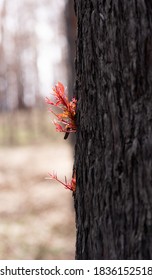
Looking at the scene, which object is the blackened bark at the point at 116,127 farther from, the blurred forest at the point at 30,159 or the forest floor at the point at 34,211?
the forest floor at the point at 34,211

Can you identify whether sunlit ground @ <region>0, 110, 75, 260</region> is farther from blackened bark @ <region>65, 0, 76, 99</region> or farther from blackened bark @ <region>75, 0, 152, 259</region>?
blackened bark @ <region>75, 0, 152, 259</region>

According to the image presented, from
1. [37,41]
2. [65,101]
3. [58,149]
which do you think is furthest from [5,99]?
[65,101]

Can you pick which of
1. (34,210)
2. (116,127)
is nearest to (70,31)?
(34,210)

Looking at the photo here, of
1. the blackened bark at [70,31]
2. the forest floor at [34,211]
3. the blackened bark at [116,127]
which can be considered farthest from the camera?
the blackened bark at [70,31]

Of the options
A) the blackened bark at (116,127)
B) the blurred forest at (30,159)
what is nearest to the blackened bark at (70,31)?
the blurred forest at (30,159)

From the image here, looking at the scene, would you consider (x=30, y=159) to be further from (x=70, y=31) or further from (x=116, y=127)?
(x=116, y=127)

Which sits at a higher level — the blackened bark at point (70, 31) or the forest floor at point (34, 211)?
the blackened bark at point (70, 31)

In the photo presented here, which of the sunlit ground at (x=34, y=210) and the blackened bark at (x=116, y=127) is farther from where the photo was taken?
the sunlit ground at (x=34, y=210)
